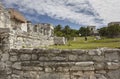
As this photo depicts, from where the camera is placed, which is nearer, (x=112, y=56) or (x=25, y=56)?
(x=112, y=56)

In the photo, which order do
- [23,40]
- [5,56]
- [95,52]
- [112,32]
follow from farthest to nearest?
[112,32] → [23,40] → [5,56] → [95,52]

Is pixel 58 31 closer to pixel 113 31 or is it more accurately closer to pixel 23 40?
pixel 113 31

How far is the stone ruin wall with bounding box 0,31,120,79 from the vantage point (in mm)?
6043

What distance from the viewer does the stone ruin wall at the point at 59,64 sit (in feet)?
19.8

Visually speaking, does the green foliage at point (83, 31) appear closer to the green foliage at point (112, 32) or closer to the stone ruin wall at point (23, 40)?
the green foliage at point (112, 32)

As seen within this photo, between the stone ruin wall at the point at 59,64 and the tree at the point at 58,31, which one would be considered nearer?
the stone ruin wall at the point at 59,64

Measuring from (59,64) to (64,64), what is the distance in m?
0.14

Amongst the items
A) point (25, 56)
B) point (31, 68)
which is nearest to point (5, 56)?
point (25, 56)

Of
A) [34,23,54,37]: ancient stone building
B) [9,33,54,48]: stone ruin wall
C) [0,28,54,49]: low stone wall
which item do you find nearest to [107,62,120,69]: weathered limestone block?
[0,28,54,49]: low stone wall

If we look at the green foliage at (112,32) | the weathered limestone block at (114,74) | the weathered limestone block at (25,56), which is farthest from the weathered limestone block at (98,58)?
→ the green foliage at (112,32)

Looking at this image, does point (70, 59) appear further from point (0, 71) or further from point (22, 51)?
point (0, 71)

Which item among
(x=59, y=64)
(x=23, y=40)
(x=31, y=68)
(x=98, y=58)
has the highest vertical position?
(x=23, y=40)

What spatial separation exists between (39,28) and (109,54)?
2514 centimetres

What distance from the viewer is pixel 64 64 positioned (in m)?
6.07
